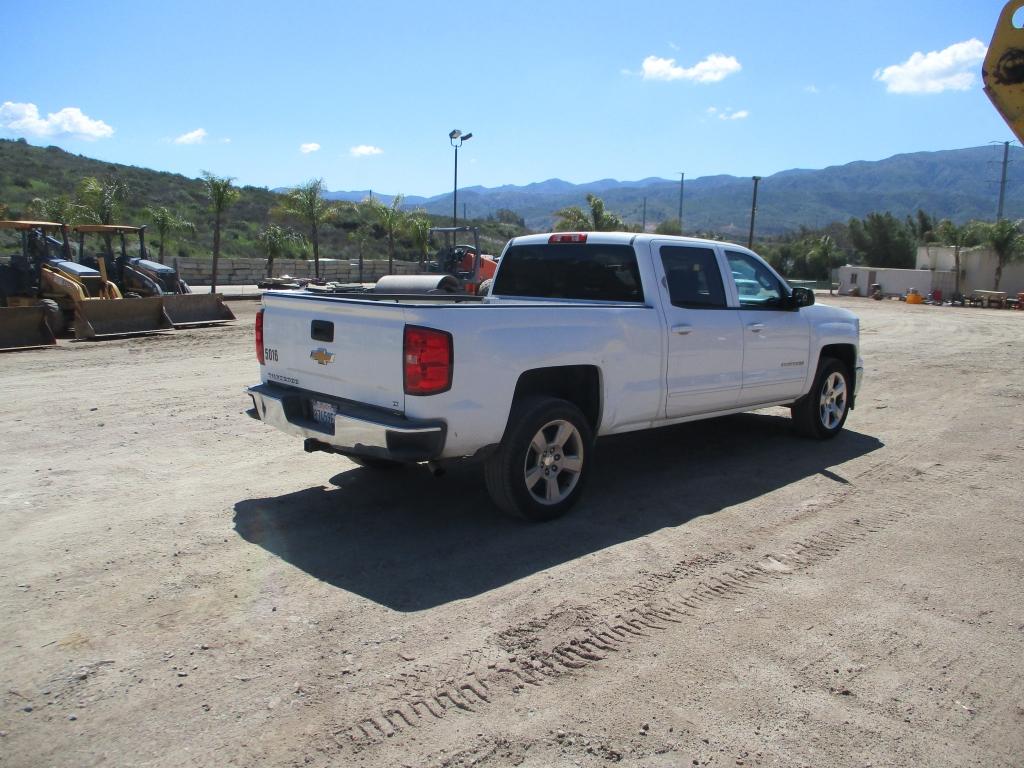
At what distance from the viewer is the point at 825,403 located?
8.19 meters

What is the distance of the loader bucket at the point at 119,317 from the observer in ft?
52.1

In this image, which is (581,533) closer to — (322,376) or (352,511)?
(352,511)

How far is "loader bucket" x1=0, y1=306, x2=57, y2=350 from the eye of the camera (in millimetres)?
14320

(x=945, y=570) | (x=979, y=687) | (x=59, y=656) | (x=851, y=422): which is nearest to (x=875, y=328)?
(x=851, y=422)

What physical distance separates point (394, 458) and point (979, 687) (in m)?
3.13

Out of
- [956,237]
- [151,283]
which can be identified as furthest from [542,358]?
[956,237]

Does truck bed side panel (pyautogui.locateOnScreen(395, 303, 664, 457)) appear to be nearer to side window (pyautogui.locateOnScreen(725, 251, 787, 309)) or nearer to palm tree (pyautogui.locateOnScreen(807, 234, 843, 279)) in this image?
side window (pyautogui.locateOnScreen(725, 251, 787, 309))

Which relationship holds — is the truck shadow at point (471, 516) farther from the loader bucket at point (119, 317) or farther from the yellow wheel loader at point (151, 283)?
the yellow wheel loader at point (151, 283)

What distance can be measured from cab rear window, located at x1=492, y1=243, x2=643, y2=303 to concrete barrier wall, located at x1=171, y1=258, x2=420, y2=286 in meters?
33.4

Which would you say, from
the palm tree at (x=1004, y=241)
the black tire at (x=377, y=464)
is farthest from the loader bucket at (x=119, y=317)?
the palm tree at (x=1004, y=241)

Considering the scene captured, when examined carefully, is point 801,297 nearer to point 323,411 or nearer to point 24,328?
point 323,411

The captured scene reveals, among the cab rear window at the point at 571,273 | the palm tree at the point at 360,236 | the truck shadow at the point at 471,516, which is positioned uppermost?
the palm tree at the point at 360,236

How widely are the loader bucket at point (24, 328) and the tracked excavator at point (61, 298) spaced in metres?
0.02

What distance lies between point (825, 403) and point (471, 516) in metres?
4.41
